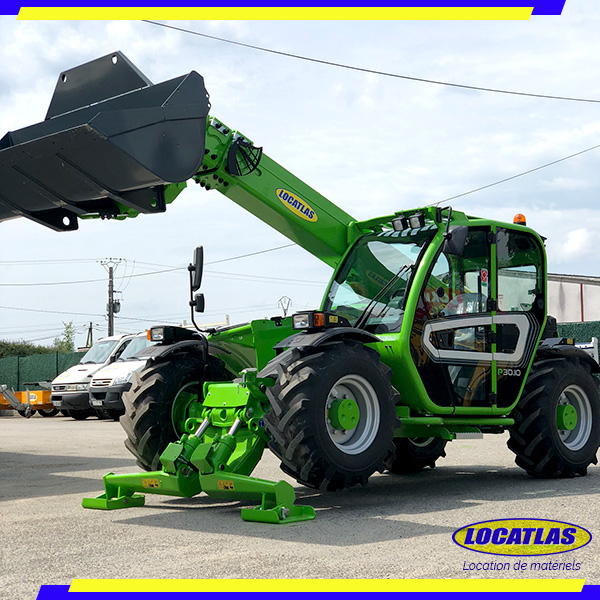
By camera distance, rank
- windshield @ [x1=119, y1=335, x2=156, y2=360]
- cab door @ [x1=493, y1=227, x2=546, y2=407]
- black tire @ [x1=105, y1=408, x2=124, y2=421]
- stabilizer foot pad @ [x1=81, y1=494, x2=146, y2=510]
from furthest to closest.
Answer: windshield @ [x1=119, y1=335, x2=156, y2=360] → black tire @ [x1=105, y1=408, x2=124, y2=421] → cab door @ [x1=493, y1=227, x2=546, y2=407] → stabilizer foot pad @ [x1=81, y1=494, x2=146, y2=510]

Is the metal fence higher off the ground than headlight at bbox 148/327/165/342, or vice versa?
headlight at bbox 148/327/165/342

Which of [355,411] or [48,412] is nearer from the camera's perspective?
[355,411]

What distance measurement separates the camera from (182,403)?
7805 mm

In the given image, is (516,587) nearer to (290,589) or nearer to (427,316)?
(290,589)

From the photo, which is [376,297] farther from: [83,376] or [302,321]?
[83,376]


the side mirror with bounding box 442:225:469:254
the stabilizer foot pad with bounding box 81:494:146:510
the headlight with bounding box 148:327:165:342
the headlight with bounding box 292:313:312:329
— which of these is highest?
the side mirror with bounding box 442:225:469:254

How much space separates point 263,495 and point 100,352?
57.8ft

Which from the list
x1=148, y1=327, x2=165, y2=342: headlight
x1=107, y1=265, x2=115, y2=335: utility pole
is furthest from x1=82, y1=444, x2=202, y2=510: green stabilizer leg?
x1=107, y1=265, x2=115, y2=335: utility pole

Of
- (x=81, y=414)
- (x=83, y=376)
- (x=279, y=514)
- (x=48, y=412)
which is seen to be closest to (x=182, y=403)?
(x=279, y=514)

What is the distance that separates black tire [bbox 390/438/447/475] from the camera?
923 cm

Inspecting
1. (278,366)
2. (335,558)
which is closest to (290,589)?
(335,558)

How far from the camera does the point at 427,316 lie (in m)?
7.77

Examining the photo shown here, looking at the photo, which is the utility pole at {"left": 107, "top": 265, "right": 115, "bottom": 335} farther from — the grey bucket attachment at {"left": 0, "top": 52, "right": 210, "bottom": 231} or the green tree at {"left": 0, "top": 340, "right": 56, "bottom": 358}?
the grey bucket attachment at {"left": 0, "top": 52, "right": 210, "bottom": 231}

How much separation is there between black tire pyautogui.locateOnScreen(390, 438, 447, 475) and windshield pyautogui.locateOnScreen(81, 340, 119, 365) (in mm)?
14645
